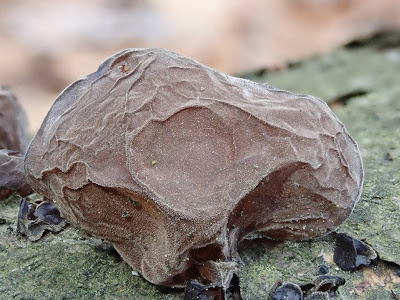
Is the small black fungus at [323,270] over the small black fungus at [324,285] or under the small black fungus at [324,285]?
under

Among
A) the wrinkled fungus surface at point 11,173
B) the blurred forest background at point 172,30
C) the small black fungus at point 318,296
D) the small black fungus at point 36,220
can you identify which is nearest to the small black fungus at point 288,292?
the small black fungus at point 318,296

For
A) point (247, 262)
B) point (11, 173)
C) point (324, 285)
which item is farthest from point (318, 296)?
point (11, 173)

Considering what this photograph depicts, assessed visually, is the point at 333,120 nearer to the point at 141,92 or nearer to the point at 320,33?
the point at 141,92

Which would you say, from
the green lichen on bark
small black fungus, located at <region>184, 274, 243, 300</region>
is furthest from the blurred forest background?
small black fungus, located at <region>184, 274, 243, 300</region>

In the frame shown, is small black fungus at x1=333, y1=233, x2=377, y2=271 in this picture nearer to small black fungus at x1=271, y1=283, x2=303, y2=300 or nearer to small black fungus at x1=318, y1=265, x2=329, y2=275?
small black fungus at x1=318, y1=265, x2=329, y2=275

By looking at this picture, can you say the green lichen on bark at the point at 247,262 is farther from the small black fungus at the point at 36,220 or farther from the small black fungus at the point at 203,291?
the small black fungus at the point at 203,291

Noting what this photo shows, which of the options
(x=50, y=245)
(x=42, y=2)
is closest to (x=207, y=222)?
(x=50, y=245)

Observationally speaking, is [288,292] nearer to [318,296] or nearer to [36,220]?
[318,296]
